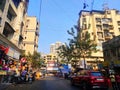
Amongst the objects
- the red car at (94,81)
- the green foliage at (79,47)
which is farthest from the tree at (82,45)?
the red car at (94,81)

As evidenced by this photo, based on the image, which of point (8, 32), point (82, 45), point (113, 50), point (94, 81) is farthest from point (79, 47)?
point (94, 81)

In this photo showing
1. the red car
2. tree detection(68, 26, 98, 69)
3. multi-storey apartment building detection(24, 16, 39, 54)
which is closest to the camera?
the red car

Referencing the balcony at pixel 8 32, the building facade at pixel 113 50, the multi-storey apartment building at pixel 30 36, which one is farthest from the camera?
the multi-storey apartment building at pixel 30 36

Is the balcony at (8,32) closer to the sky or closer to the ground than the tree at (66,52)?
closer to the sky

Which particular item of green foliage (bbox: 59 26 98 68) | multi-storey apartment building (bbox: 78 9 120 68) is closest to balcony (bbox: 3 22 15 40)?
green foliage (bbox: 59 26 98 68)

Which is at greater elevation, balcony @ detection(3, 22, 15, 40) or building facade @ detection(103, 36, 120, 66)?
balcony @ detection(3, 22, 15, 40)

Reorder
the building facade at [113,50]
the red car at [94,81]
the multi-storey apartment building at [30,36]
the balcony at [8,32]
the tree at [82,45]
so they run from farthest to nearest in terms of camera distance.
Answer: the multi-storey apartment building at [30,36]
the tree at [82,45]
the building facade at [113,50]
the balcony at [8,32]
the red car at [94,81]

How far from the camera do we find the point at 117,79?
46.4 ft

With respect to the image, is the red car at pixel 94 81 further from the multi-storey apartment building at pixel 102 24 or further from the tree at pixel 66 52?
the multi-storey apartment building at pixel 102 24

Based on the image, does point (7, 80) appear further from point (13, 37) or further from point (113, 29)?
point (113, 29)

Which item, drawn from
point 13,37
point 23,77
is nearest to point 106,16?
point 13,37

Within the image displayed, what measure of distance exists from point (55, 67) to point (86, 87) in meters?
73.9

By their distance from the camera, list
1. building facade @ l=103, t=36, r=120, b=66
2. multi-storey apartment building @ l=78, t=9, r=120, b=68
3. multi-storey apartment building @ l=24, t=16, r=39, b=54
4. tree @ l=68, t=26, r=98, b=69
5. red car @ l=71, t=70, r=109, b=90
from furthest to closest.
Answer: multi-storey apartment building @ l=24, t=16, r=39, b=54 → multi-storey apartment building @ l=78, t=9, r=120, b=68 → tree @ l=68, t=26, r=98, b=69 → building facade @ l=103, t=36, r=120, b=66 → red car @ l=71, t=70, r=109, b=90

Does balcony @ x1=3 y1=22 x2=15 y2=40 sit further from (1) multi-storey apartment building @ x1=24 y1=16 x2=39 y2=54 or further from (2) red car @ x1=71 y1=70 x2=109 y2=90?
(1) multi-storey apartment building @ x1=24 y1=16 x2=39 y2=54
